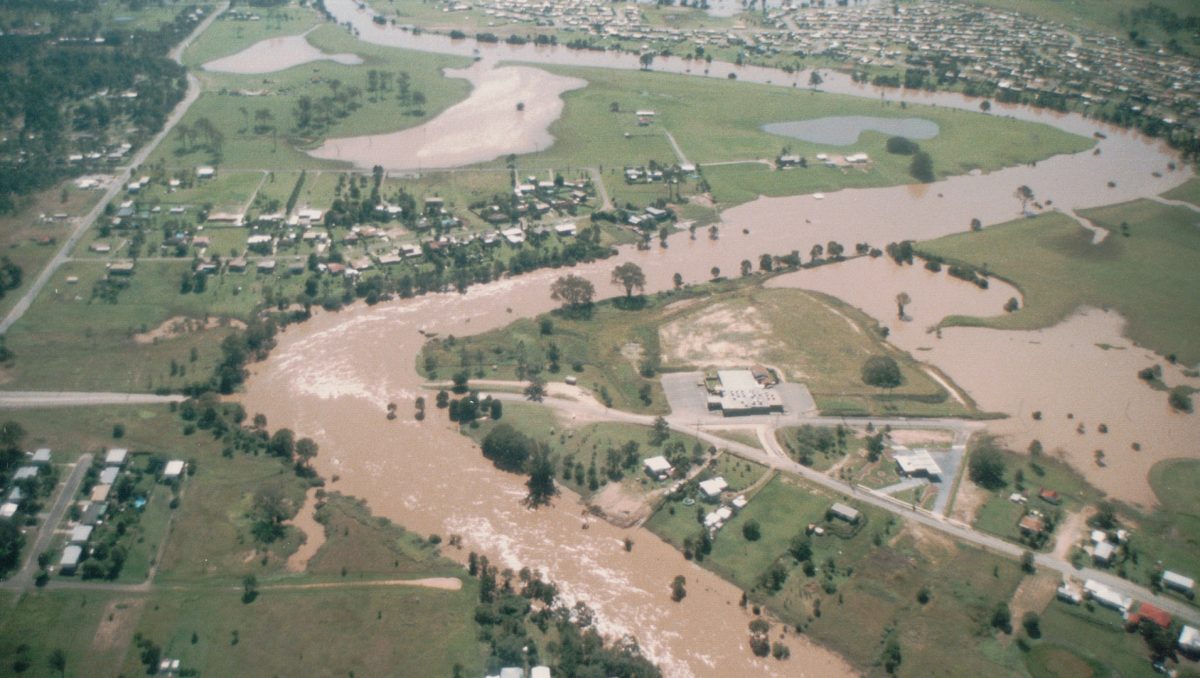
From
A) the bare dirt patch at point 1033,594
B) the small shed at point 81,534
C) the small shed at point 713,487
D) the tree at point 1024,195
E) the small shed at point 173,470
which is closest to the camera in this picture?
the bare dirt patch at point 1033,594

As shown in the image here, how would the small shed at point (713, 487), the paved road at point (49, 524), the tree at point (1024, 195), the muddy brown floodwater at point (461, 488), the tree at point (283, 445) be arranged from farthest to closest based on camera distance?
1. the tree at point (1024, 195)
2. the tree at point (283, 445)
3. the small shed at point (713, 487)
4. the paved road at point (49, 524)
5. the muddy brown floodwater at point (461, 488)

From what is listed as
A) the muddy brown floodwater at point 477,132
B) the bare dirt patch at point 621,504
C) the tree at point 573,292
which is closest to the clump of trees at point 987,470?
the bare dirt patch at point 621,504

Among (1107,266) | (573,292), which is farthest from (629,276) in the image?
(1107,266)

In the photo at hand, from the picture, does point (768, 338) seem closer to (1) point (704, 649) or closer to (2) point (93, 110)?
(1) point (704, 649)

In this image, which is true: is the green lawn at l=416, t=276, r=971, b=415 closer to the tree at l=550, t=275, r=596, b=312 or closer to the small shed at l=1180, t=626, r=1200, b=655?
the tree at l=550, t=275, r=596, b=312

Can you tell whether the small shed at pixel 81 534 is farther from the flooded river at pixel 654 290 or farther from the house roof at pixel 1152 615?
the house roof at pixel 1152 615

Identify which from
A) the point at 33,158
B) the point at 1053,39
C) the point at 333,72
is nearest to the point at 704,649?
the point at 33,158
